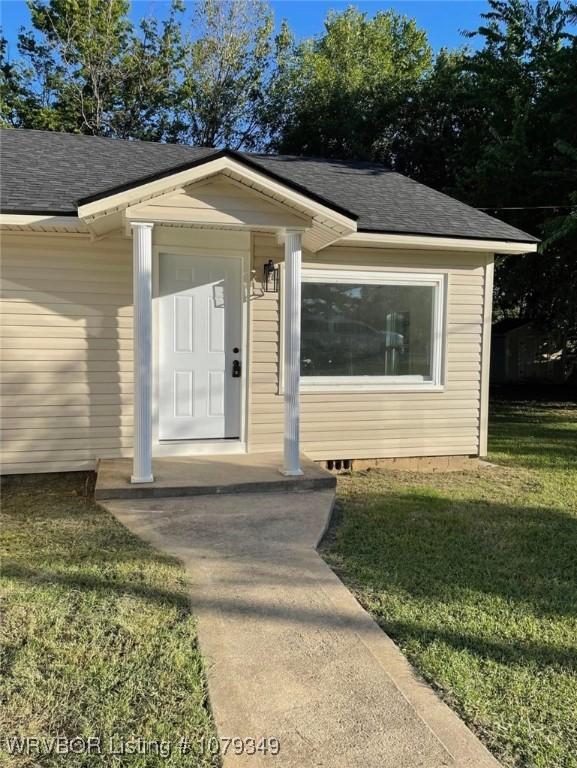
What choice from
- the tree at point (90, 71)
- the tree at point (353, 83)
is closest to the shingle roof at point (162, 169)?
the tree at point (353, 83)

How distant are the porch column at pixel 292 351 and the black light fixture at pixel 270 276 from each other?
882 millimetres

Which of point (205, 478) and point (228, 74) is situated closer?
point (205, 478)

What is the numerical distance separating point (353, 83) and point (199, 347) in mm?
17762

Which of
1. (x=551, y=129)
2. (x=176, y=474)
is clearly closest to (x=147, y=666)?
(x=176, y=474)

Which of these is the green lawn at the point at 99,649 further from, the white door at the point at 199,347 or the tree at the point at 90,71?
the tree at the point at 90,71

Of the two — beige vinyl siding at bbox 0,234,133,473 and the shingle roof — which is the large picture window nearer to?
the shingle roof

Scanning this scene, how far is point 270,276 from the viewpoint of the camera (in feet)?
22.4

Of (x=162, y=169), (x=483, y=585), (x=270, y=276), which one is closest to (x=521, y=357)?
(x=270, y=276)

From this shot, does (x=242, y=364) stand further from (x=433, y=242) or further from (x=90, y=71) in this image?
(x=90, y=71)

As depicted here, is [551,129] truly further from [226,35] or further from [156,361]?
[226,35]

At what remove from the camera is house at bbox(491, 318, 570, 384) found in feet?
65.6

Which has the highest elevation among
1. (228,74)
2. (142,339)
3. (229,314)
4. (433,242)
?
(228,74)

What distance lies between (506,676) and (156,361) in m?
4.77

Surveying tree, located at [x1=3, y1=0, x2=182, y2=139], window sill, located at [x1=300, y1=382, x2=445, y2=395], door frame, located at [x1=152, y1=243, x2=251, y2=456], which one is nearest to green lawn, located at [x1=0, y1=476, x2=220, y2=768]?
door frame, located at [x1=152, y1=243, x2=251, y2=456]
